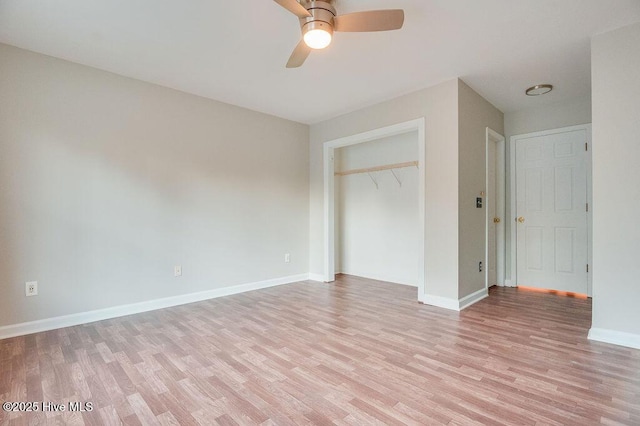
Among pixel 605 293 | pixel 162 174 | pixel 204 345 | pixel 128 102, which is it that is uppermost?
pixel 128 102

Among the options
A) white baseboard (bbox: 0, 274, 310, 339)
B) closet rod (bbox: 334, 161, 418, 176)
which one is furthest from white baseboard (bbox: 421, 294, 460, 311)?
white baseboard (bbox: 0, 274, 310, 339)

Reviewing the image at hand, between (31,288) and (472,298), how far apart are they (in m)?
4.48

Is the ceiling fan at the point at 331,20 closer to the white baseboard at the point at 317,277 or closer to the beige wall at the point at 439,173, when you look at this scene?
the beige wall at the point at 439,173

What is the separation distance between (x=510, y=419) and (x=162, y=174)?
3701 millimetres

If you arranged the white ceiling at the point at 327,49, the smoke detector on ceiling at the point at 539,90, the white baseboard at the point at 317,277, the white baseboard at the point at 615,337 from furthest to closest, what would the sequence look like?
the white baseboard at the point at 317,277, the smoke detector on ceiling at the point at 539,90, the white baseboard at the point at 615,337, the white ceiling at the point at 327,49

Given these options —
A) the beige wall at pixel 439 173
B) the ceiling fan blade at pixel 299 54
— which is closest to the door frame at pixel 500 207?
the beige wall at pixel 439 173

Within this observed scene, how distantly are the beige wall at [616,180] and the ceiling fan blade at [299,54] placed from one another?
7.88 feet

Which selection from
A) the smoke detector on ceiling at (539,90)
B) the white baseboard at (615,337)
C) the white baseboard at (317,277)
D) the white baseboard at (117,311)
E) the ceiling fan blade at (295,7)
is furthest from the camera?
the white baseboard at (317,277)

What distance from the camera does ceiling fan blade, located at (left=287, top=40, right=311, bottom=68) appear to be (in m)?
2.29

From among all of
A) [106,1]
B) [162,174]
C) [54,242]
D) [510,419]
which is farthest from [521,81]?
[54,242]

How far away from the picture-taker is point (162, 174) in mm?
3508

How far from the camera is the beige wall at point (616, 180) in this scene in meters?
2.38

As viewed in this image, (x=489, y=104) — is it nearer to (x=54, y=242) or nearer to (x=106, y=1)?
(x=106, y=1)

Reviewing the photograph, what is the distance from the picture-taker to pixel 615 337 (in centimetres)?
245
